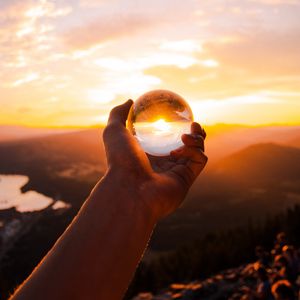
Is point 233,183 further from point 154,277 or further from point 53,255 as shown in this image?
point 53,255

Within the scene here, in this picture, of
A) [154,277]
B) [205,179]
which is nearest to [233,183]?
[205,179]

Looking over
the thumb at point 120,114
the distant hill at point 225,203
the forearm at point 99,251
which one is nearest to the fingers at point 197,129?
the thumb at point 120,114

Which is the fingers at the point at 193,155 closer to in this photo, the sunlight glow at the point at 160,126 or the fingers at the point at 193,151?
the fingers at the point at 193,151

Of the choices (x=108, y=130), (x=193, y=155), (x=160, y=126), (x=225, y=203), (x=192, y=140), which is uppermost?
(x=108, y=130)

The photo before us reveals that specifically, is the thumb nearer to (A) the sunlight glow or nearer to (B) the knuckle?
(B) the knuckle

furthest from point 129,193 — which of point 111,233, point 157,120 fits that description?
point 157,120

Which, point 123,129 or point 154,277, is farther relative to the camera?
point 154,277

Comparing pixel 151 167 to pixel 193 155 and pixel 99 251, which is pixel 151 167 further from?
pixel 99 251
